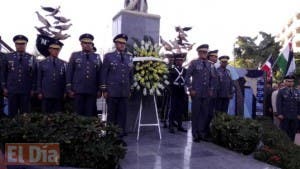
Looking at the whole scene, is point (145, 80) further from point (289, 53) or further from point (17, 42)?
point (289, 53)

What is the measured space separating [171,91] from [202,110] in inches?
43.5

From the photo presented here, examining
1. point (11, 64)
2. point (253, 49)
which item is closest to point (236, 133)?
point (11, 64)

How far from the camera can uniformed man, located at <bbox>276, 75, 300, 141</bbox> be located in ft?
25.9

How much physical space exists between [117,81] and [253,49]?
→ 24.8 metres

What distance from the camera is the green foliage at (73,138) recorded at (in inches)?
169

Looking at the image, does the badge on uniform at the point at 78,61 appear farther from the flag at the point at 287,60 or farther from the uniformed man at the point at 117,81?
the flag at the point at 287,60

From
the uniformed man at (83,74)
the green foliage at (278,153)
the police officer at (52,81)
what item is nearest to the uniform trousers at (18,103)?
the police officer at (52,81)

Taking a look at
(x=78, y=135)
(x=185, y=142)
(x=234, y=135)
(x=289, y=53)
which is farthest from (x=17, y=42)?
(x=289, y=53)

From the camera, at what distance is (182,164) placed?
5008 mm

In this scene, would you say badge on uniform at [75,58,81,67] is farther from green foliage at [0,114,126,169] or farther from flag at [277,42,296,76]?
flag at [277,42,296,76]

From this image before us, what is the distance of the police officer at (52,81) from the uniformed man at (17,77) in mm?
254

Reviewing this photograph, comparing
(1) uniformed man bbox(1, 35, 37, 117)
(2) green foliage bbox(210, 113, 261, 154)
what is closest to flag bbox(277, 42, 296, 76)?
(2) green foliage bbox(210, 113, 261, 154)

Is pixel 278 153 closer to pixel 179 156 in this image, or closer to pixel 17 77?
pixel 179 156

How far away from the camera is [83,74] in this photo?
6.06 m
